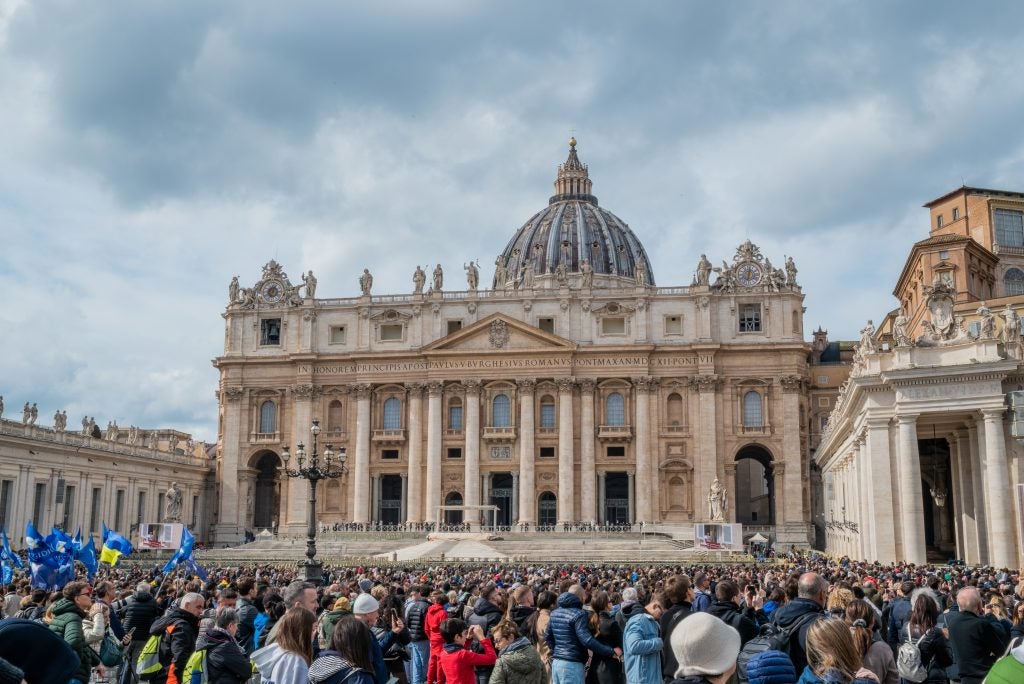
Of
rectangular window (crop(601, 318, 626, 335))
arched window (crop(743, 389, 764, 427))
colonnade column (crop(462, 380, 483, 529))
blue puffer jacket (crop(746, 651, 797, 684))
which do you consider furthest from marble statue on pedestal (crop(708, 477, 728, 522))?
blue puffer jacket (crop(746, 651, 797, 684))

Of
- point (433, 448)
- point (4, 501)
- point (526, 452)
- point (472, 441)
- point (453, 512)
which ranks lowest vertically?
point (453, 512)

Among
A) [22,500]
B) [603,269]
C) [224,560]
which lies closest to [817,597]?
[224,560]

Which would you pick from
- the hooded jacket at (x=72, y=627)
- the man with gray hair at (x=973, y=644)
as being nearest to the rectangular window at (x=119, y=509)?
the hooded jacket at (x=72, y=627)

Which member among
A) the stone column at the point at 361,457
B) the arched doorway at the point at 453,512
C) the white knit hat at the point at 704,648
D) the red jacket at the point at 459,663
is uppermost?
the stone column at the point at 361,457

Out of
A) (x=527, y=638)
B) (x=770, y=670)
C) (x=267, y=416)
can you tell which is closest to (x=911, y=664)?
(x=527, y=638)

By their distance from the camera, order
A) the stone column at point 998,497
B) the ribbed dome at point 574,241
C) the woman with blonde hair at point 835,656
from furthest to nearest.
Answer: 1. the ribbed dome at point 574,241
2. the stone column at point 998,497
3. the woman with blonde hair at point 835,656

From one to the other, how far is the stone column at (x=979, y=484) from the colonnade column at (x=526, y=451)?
38272mm

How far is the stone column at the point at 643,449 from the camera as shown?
67.8 meters

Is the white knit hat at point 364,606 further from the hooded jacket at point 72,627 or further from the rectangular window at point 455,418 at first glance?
the rectangular window at point 455,418

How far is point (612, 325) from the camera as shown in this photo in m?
71.1

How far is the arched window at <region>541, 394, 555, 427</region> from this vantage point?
232ft

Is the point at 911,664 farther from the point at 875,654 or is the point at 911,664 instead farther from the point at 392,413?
the point at 392,413

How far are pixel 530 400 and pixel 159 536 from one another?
27.7 metres

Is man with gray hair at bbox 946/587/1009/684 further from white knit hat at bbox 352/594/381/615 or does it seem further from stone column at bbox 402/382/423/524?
stone column at bbox 402/382/423/524
